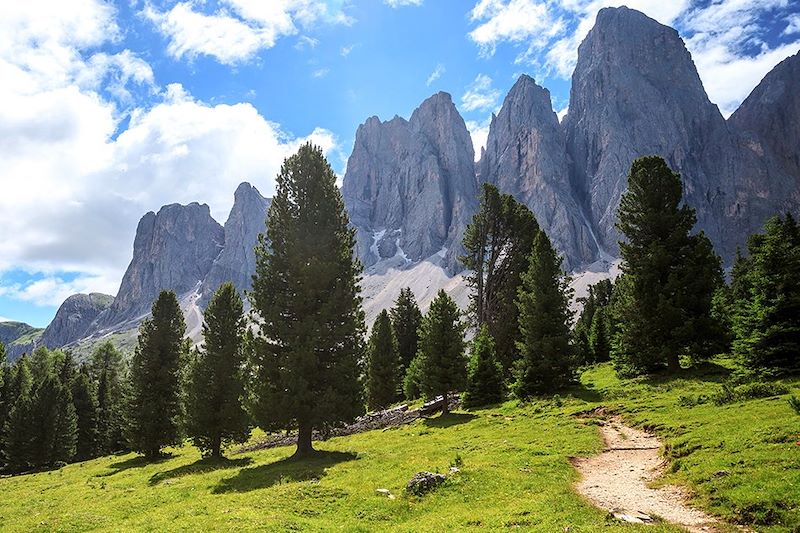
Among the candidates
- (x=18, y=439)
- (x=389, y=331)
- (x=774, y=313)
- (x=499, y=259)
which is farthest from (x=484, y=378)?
(x=18, y=439)

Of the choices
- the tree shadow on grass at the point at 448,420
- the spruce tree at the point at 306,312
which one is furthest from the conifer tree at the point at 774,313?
the spruce tree at the point at 306,312

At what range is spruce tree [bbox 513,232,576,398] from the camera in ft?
126

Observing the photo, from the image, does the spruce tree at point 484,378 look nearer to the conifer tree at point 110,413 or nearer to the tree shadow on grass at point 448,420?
the tree shadow on grass at point 448,420

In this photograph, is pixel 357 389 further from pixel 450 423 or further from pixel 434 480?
pixel 434 480

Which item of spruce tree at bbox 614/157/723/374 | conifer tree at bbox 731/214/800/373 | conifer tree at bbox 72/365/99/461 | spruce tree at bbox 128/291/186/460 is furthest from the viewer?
conifer tree at bbox 72/365/99/461

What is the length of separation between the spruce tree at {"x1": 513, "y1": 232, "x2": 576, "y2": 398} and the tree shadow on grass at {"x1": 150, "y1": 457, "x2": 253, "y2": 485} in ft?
74.0

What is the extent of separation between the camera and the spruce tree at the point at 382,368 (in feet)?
181

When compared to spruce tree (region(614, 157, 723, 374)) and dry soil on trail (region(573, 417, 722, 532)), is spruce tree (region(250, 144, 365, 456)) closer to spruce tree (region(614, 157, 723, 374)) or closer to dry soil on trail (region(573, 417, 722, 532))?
dry soil on trail (region(573, 417, 722, 532))

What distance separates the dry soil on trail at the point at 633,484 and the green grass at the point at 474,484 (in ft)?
1.84

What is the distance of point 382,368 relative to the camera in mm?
55438

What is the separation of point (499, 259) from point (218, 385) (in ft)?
117

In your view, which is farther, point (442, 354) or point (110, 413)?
point (110, 413)

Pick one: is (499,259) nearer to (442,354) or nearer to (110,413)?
(442,354)

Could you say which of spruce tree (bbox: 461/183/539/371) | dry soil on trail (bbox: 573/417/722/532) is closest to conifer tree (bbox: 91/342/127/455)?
spruce tree (bbox: 461/183/539/371)
